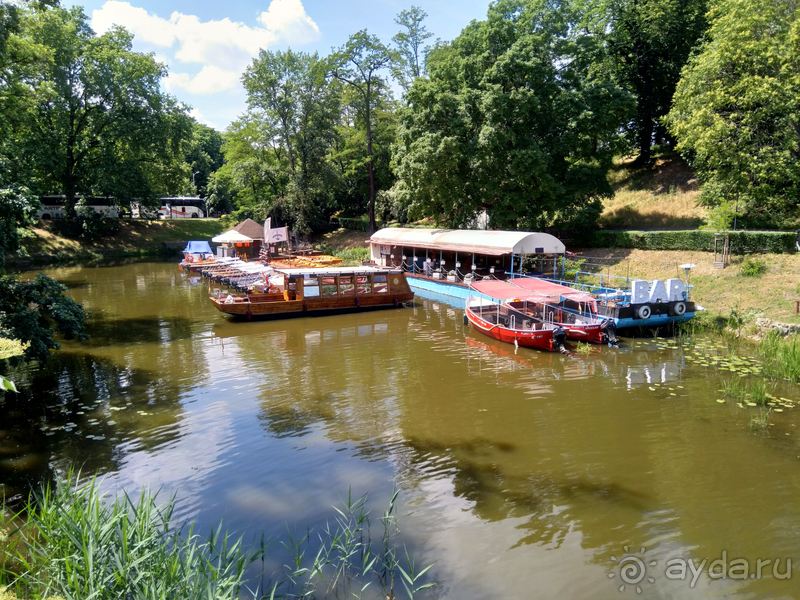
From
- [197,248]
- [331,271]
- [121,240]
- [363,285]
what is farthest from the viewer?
[121,240]

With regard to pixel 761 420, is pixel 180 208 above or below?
above

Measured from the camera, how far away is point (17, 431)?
Result: 38.4 feet

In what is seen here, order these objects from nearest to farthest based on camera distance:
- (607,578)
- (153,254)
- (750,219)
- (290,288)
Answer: (607,578)
(290,288)
(750,219)
(153,254)

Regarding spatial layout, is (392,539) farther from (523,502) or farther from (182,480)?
(182,480)

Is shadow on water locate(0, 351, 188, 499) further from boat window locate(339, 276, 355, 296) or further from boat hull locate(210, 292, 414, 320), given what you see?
boat window locate(339, 276, 355, 296)

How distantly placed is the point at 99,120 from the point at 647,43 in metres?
45.6

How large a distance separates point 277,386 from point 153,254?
4164 cm

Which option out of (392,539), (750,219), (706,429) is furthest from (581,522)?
(750,219)

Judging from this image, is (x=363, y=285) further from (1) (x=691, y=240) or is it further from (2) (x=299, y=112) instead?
(2) (x=299, y=112)

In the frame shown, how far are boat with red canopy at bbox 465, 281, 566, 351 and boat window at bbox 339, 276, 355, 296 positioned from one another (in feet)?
19.7

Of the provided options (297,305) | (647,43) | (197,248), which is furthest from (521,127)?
(197,248)

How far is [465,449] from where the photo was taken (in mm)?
10914

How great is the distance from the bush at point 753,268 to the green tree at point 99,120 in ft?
154

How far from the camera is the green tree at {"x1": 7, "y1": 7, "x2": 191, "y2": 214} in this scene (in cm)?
4391
